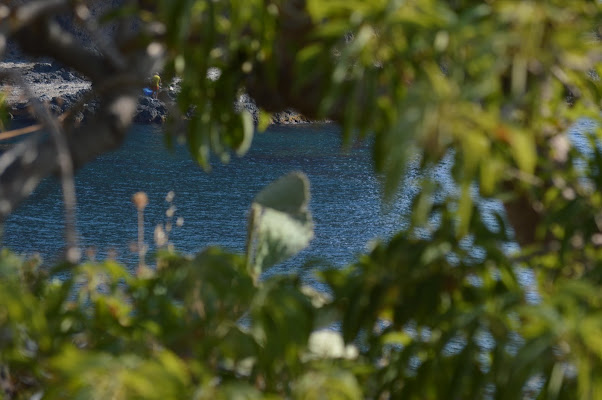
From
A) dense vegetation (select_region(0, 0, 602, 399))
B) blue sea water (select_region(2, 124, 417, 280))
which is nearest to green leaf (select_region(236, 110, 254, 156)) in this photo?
dense vegetation (select_region(0, 0, 602, 399))

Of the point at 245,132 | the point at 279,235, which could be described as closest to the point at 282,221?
the point at 279,235

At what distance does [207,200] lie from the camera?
20.8 m

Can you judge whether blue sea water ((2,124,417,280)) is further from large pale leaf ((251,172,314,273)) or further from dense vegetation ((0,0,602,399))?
dense vegetation ((0,0,602,399))

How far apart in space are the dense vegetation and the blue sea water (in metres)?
12.1

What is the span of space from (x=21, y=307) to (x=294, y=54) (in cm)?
50

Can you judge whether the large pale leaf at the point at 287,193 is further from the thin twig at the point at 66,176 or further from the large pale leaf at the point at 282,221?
the thin twig at the point at 66,176

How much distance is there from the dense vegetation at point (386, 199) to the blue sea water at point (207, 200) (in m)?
12.1

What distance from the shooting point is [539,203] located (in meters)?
1.22

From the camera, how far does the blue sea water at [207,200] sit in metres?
16.5

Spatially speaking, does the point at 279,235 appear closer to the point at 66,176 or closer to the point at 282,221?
the point at 282,221

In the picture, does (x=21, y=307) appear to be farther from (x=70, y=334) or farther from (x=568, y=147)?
(x=568, y=147)

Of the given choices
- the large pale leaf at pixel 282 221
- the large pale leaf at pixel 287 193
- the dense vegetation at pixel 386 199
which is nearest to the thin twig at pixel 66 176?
the dense vegetation at pixel 386 199

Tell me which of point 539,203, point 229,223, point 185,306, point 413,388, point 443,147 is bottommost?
point 229,223

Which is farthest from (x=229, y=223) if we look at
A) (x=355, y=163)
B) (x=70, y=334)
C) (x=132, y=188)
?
(x=70, y=334)
